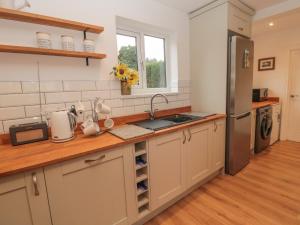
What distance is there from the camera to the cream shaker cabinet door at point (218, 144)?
209 cm

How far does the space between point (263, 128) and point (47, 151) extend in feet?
10.4

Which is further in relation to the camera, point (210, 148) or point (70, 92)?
point (210, 148)


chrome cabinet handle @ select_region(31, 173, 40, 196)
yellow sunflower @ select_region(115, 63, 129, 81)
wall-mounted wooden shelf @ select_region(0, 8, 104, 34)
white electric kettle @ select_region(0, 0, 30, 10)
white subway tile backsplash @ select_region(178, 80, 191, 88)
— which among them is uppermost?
white electric kettle @ select_region(0, 0, 30, 10)

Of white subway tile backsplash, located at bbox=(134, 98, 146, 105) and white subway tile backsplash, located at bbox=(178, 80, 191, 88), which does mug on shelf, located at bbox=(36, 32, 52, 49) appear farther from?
white subway tile backsplash, located at bbox=(178, 80, 191, 88)

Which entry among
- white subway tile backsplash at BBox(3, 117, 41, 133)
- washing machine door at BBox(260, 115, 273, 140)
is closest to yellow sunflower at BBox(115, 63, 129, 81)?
white subway tile backsplash at BBox(3, 117, 41, 133)

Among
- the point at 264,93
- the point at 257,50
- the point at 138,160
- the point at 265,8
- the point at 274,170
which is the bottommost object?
the point at 274,170

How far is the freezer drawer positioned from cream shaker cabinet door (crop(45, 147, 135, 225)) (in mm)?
1470

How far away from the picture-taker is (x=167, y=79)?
2.51 metres

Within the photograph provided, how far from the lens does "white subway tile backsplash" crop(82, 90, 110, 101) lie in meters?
1.61

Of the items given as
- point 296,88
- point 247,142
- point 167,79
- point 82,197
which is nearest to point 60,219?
point 82,197

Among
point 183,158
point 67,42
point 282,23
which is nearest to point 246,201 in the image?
point 183,158

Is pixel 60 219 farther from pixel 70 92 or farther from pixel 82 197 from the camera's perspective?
pixel 70 92

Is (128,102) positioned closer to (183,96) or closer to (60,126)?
(60,126)

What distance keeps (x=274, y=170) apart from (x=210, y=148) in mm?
1138
